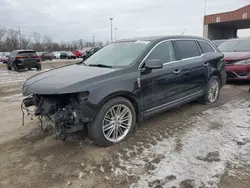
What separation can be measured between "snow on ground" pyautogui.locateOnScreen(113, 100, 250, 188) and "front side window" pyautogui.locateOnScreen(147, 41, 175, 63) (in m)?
1.35

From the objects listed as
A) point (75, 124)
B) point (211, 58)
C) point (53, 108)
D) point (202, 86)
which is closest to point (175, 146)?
point (75, 124)

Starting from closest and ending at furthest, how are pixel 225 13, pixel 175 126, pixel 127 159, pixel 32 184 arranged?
pixel 32 184
pixel 127 159
pixel 175 126
pixel 225 13

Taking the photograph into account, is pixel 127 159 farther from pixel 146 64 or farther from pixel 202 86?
pixel 202 86

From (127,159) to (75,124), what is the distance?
34.4 inches

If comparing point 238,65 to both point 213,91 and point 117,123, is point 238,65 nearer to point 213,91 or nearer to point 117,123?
point 213,91

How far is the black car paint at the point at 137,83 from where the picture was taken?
315 centimetres

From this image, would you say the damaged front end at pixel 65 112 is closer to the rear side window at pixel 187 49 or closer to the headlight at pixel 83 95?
the headlight at pixel 83 95

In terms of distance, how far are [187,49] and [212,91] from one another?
144 cm

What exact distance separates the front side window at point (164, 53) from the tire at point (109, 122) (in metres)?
0.98

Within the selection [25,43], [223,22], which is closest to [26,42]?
[25,43]

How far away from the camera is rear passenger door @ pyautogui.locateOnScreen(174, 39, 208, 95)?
15.0 ft

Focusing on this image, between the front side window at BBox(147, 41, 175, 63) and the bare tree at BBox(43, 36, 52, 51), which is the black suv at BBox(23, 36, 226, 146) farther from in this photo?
the bare tree at BBox(43, 36, 52, 51)

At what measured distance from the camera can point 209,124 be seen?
4238mm

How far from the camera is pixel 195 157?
3.07 metres
